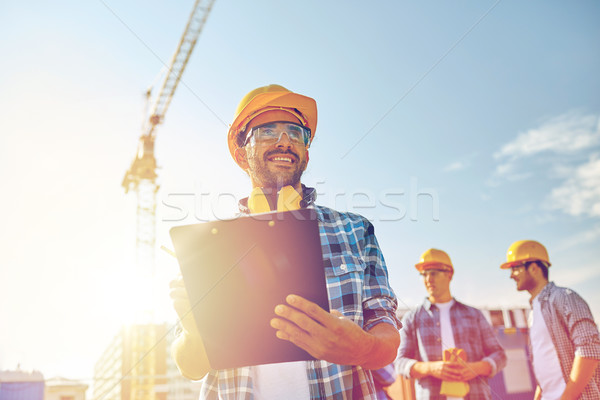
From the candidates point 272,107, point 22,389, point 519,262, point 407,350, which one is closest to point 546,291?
point 519,262

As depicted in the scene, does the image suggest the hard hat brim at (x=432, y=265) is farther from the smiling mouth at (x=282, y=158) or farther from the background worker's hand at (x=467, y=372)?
the smiling mouth at (x=282, y=158)

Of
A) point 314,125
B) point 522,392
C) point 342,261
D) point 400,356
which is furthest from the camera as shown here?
point 522,392

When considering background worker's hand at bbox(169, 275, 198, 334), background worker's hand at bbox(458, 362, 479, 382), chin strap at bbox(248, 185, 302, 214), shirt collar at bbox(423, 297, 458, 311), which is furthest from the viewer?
shirt collar at bbox(423, 297, 458, 311)

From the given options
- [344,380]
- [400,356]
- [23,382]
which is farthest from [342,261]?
[23,382]

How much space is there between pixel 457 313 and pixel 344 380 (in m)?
4.31

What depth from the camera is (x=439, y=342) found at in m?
5.78

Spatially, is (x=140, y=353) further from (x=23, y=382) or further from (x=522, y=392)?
(x=522, y=392)

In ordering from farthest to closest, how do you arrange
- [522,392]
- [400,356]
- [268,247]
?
[522,392] → [400,356] → [268,247]

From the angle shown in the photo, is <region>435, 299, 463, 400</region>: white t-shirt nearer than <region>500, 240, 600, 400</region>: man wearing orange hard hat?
No

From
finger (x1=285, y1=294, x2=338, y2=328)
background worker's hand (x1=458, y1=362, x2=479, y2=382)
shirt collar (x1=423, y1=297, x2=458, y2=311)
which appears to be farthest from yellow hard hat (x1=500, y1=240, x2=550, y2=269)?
finger (x1=285, y1=294, x2=338, y2=328)

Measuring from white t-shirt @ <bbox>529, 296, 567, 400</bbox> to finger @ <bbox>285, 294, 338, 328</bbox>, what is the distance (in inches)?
157

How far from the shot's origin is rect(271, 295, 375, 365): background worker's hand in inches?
66.7

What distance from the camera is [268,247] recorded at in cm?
176

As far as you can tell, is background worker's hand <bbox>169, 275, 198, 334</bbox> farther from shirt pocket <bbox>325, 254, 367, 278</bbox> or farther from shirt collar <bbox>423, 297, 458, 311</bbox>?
shirt collar <bbox>423, 297, 458, 311</bbox>
